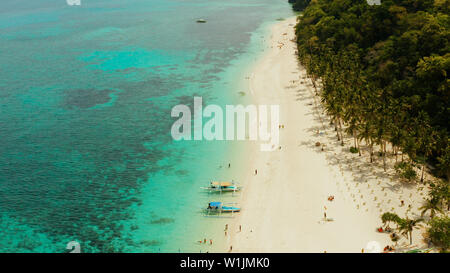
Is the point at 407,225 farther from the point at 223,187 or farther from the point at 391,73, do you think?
the point at 391,73

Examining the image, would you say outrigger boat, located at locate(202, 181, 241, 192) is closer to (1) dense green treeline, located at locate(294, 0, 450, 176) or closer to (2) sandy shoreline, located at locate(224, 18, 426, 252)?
(2) sandy shoreline, located at locate(224, 18, 426, 252)

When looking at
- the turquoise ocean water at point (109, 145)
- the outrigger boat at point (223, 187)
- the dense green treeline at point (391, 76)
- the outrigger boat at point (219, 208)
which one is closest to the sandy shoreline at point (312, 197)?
the outrigger boat at point (219, 208)

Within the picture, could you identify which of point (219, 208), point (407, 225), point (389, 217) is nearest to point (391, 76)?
point (389, 217)

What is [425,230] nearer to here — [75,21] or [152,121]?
[152,121]

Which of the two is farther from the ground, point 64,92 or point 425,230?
point 64,92

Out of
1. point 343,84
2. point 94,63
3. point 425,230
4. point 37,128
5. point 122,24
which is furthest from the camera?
point 122,24

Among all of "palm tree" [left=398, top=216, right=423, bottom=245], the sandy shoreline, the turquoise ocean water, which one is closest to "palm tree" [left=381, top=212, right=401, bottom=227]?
"palm tree" [left=398, top=216, right=423, bottom=245]

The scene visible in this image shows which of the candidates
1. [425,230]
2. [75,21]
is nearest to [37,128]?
[425,230]
